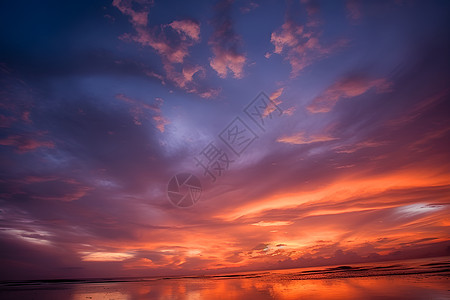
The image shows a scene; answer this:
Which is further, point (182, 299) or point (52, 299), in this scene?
point (52, 299)

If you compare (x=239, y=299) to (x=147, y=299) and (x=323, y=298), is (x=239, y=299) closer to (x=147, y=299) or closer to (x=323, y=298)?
(x=323, y=298)

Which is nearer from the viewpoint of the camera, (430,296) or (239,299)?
(430,296)

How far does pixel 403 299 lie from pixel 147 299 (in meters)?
19.0

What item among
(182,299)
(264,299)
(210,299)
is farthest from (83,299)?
(264,299)

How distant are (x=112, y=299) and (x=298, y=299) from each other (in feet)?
56.3

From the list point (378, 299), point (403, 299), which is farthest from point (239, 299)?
point (403, 299)

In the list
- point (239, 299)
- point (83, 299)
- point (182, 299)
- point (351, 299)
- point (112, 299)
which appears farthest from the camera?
point (83, 299)

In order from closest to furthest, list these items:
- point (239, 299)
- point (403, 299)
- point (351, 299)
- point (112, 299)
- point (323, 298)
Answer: point (403, 299), point (351, 299), point (323, 298), point (239, 299), point (112, 299)

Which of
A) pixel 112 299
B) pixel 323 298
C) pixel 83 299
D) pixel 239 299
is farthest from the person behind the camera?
pixel 83 299

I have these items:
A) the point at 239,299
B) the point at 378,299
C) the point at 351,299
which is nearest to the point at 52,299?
the point at 239,299

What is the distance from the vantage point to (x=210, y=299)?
17.9 metres

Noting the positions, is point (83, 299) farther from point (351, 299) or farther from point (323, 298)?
point (351, 299)

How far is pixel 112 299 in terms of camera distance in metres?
21.1

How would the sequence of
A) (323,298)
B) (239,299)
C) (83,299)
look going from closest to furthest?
1. (323,298)
2. (239,299)
3. (83,299)
